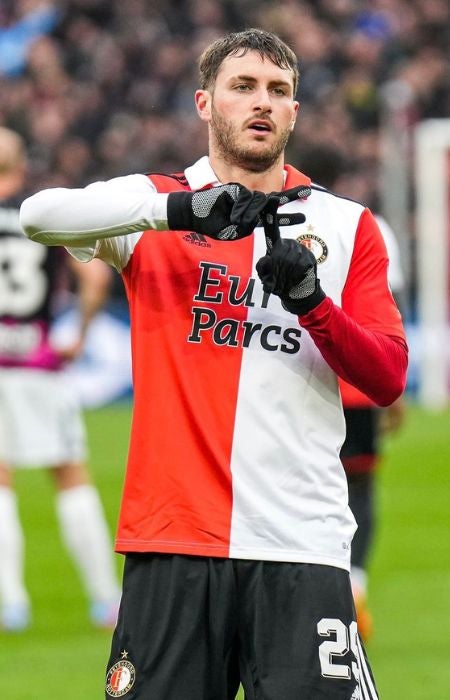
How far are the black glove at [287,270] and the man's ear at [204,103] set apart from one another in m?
0.48

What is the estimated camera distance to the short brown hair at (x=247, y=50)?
12.0 feet

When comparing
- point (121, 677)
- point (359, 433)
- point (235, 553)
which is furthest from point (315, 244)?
point (359, 433)

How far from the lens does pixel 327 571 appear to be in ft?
11.5

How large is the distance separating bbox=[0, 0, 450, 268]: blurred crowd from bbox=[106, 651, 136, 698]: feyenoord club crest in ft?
47.3

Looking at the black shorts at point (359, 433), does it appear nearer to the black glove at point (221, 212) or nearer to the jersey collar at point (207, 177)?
the jersey collar at point (207, 177)

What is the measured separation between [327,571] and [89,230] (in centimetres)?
94

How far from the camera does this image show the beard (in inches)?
141

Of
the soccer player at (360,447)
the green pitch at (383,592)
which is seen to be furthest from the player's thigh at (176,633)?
the soccer player at (360,447)

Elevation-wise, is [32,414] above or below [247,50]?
below

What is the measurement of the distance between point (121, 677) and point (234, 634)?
0.89ft

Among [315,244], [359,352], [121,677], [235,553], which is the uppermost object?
[315,244]

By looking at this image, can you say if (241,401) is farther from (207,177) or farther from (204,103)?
(204,103)

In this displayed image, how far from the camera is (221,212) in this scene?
3305 millimetres

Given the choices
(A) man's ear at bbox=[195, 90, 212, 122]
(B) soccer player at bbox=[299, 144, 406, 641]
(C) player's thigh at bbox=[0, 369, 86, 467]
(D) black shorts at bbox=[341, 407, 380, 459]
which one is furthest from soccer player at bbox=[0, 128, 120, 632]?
(A) man's ear at bbox=[195, 90, 212, 122]
